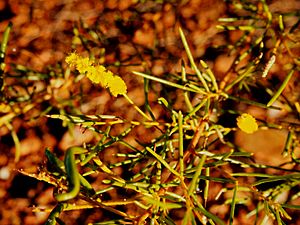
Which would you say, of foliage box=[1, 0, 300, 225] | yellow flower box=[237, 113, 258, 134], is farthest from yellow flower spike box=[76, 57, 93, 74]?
yellow flower box=[237, 113, 258, 134]

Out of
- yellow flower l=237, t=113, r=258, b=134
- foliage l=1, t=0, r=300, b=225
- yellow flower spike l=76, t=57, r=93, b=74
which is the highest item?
yellow flower spike l=76, t=57, r=93, b=74

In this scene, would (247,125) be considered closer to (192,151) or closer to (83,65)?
(192,151)

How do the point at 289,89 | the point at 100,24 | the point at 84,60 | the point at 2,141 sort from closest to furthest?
the point at 84,60, the point at 289,89, the point at 2,141, the point at 100,24

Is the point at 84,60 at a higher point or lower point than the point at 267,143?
higher

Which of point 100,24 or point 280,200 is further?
point 100,24

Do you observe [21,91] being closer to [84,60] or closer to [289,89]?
[84,60]

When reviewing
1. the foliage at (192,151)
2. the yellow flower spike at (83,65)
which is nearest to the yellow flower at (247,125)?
the foliage at (192,151)

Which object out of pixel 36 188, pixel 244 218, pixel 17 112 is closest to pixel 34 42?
pixel 17 112

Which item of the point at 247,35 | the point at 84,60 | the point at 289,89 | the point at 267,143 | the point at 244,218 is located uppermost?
the point at 84,60

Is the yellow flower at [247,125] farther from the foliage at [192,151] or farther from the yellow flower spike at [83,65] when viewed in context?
the yellow flower spike at [83,65]

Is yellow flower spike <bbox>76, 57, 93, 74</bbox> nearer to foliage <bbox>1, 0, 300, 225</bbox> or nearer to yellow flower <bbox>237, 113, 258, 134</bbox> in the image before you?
foliage <bbox>1, 0, 300, 225</bbox>

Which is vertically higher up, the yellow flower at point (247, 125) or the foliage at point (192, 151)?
the yellow flower at point (247, 125)
